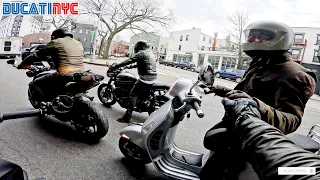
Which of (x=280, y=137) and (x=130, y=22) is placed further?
(x=130, y=22)

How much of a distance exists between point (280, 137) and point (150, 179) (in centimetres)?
195

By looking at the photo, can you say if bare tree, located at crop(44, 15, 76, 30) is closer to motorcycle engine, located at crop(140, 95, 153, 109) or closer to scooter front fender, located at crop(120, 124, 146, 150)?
motorcycle engine, located at crop(140, 95, 153, 109)

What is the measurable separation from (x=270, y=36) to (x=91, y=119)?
8.20 ft

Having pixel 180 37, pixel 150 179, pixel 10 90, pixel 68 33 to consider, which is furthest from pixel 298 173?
pixel 180 37

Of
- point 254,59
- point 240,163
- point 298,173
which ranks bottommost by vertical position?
point 240,163

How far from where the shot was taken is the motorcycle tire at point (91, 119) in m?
2.99

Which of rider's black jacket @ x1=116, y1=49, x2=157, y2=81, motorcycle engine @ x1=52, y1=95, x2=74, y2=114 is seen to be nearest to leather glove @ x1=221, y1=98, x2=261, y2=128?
motorcycle engine @ x1=52, y1=95, x2=74, y2=114

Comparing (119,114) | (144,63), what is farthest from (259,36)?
(119,114)

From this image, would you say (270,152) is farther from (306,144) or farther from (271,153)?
(306,144)

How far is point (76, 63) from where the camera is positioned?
3.33 m

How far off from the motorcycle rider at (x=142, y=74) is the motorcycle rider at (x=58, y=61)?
43.9 inches

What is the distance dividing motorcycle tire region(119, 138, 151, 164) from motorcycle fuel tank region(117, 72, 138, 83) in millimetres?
1975

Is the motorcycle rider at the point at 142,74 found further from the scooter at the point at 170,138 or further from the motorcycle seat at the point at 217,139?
the motorcycle seat at the point at 217,139

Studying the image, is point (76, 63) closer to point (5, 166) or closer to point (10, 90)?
point (5, 166)
